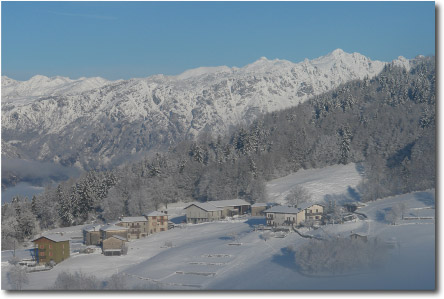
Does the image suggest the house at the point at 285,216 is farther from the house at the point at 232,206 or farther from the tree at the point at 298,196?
the house at the point at 232,206

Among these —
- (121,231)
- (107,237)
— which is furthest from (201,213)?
(107,237)

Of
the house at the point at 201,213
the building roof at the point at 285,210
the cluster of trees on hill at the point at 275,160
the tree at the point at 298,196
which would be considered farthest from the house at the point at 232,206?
the building roof at the point at 285,210

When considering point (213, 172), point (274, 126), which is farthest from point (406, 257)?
point (274, 126)

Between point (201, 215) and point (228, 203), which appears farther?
point (228, 203)

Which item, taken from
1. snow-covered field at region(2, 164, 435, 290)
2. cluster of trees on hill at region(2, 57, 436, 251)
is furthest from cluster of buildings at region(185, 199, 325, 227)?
cluster of trees on hill at region(2, 57, 436, 251)

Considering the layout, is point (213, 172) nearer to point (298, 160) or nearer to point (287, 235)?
point (298, 160)

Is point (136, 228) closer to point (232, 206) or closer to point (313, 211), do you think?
point (232, 206)
